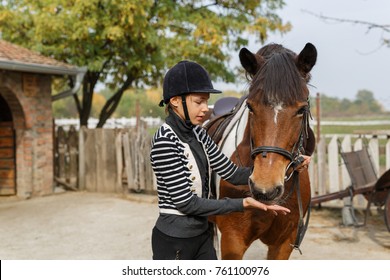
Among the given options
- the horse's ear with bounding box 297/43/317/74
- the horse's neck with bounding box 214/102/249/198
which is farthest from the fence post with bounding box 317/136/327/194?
the horse's ear with bounding box 297/43/317/74

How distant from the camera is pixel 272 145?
235 cm

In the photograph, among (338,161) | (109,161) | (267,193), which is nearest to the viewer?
(267,193)

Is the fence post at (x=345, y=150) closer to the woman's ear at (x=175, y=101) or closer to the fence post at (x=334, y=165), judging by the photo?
the fence post at (x=334, y=165)

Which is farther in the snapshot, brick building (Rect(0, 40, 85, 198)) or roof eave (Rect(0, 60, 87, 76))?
brick building (Rect(0, 40, 85, 198))

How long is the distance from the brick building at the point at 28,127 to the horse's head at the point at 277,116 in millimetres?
7964

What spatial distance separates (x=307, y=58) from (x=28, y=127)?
28.3ft

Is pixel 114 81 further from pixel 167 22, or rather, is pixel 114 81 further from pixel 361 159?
pixel 361 159

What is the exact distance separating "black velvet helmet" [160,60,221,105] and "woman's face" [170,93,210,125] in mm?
37

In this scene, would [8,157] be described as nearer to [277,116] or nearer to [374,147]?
[374,147]

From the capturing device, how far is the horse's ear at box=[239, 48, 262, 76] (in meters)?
2.68

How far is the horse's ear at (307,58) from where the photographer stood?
2.60 metres

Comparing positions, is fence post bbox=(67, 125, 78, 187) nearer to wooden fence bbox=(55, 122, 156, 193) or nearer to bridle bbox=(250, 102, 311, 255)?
wooden fence bbox=(55, 122, 156, 193)

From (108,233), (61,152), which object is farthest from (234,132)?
(61,152)

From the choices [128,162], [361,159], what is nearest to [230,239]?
[361,159]
